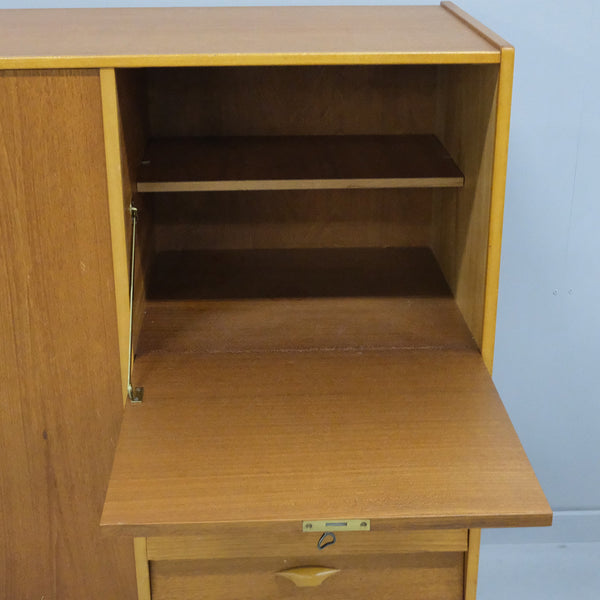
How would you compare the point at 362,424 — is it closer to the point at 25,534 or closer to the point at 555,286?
the point at 25,534

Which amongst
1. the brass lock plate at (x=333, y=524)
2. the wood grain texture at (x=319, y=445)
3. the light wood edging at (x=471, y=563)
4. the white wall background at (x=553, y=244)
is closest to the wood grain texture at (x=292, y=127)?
the white wall background at (x=553, y=244)

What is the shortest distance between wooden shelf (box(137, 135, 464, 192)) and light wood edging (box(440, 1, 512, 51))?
0.23 metres

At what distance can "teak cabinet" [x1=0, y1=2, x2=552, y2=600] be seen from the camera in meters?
1.14

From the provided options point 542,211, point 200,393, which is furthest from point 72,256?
point 542,211

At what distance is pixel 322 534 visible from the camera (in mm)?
1335

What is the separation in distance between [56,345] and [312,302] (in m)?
0.47

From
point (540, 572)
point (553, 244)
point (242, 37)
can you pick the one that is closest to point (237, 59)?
point (242, 37)

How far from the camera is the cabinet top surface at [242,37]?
1206 millimetres

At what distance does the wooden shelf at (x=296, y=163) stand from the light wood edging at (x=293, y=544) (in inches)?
21.3

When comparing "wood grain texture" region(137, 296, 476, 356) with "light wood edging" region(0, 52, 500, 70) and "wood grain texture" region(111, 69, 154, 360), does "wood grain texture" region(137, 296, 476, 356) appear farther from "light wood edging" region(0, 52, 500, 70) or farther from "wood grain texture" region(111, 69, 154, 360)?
"light wood edging" region(0, 52, 500, 70)

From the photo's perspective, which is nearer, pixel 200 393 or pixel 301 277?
pixel 200 393

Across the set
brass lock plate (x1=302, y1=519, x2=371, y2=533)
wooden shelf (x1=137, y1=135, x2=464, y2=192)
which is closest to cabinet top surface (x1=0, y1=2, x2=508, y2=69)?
wooden shelf (x1=137, y1=135, x2=464, y2=192)

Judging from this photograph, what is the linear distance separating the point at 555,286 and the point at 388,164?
0.71m

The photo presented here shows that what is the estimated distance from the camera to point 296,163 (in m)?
1.57
